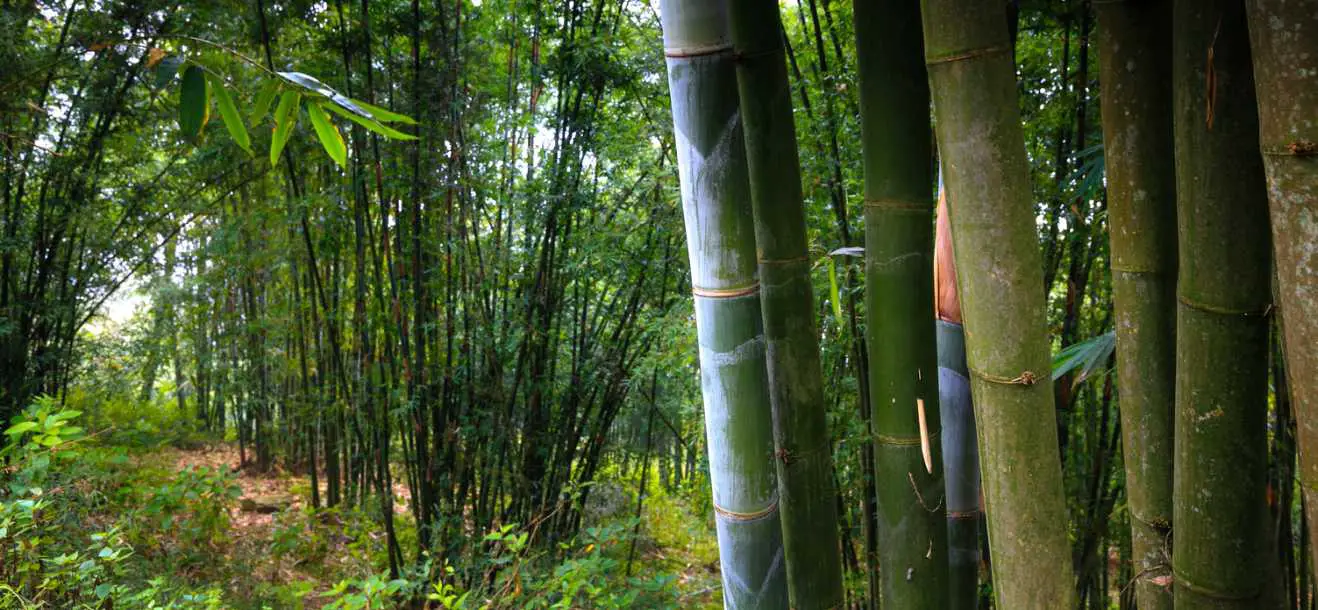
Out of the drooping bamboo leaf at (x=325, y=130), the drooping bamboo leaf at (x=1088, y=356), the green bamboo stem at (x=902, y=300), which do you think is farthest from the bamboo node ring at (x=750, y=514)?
the drooping bamboo leaf at (x=325, y=130)

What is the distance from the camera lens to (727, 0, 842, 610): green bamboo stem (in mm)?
1032

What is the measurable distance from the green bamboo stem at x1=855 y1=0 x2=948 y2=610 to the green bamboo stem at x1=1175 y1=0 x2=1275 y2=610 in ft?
0.88

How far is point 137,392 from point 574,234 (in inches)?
223

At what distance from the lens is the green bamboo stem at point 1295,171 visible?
486 mm

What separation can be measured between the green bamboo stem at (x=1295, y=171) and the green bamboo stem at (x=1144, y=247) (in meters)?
0.26

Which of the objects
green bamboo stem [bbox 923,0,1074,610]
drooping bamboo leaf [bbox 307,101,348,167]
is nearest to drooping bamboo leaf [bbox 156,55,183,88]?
drooping bamboo leaf [bbox 307,101,348,167]

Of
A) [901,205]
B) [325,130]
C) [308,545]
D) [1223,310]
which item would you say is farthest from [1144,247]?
[308,545]

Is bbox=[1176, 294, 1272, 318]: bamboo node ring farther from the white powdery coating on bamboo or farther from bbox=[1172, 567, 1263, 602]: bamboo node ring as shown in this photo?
the white powdery coating on bamboo

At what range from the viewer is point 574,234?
336cm

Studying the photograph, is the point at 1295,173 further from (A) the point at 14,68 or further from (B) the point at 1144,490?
(A) the point at 14,68

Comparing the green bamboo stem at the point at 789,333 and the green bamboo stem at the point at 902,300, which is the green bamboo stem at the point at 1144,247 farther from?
the green bamboo stem at the point at 789,333

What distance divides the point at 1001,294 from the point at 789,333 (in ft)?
1.41

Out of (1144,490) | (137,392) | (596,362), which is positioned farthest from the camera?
(137,392)

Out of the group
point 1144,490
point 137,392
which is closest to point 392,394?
point 1144,490
